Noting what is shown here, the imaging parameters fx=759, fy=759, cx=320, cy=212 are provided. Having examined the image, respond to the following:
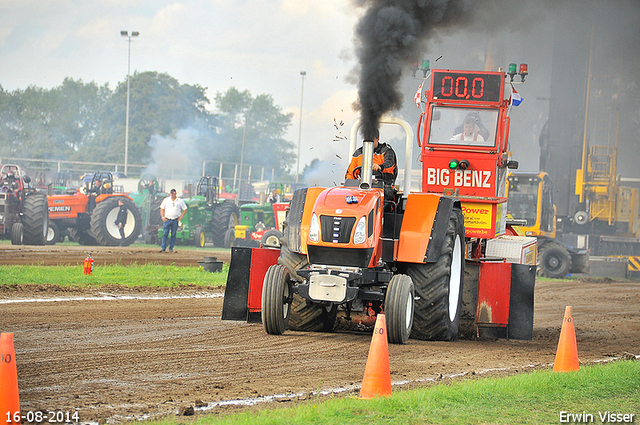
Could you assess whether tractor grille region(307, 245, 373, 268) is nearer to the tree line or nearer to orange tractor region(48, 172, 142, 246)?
orange tractor region(48, 172, 142, 246)

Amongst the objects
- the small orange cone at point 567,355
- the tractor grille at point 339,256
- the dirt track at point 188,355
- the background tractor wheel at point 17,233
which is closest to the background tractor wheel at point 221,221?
the background tractor wheel at point 17,233

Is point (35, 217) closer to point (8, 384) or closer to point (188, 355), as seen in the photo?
point (188, 355)

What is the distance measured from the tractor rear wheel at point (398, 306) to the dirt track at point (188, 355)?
0.57ft

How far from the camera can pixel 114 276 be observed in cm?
1523

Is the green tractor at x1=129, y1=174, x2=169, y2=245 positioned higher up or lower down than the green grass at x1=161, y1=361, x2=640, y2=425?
higher up

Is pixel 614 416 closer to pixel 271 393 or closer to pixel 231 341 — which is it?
pixel 271 393

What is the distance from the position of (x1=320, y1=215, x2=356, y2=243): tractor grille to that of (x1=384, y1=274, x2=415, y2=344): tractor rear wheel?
72cm

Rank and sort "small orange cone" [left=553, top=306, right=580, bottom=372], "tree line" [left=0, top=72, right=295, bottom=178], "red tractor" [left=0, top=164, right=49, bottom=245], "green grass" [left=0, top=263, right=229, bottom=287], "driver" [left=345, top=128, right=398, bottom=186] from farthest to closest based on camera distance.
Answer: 1. "tree line" [left=0, top=72, right=295, bottom=178]
2. "red tractor" [left=0, top=164, right=49, bottom=245]
3. "green grass" [left=0, top=263, right=229, bottom=287]
4. "driver" [left=345, top=128, right=398, bottom=186]
5. "small orange cone" [left=553, top=306, right=580, bottom=372]

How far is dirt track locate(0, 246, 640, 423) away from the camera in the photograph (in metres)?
5.45

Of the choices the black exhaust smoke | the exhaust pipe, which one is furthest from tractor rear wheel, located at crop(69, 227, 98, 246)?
the exhaust pipe

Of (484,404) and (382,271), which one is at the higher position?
(382,271)

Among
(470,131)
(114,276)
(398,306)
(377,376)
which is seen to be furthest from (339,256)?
(114,276)

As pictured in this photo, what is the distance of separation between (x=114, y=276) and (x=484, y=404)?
10984mm

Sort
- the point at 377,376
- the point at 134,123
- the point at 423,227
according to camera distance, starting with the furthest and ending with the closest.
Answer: the point at 134,123, the point at 423,227, the point at 377,376
